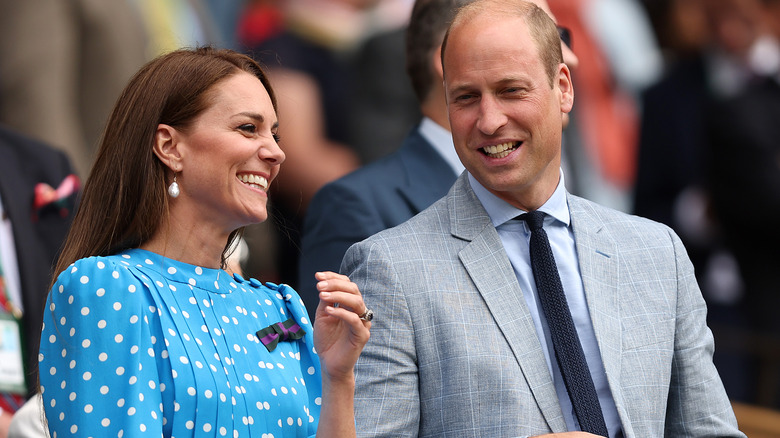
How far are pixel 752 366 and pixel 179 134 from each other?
14.8 feet

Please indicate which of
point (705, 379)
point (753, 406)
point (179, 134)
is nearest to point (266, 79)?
point (179, 134)

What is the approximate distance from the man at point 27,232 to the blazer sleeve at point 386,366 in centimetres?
142

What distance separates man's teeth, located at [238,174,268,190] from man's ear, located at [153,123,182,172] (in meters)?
0.16

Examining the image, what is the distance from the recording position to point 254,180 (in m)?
2.99

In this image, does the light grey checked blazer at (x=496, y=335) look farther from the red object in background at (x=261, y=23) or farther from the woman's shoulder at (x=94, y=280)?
the red object in background at (x=261, y=23)

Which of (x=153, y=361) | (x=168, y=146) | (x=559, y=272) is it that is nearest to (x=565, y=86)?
(x=559, y=272)

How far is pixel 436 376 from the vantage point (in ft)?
9.90

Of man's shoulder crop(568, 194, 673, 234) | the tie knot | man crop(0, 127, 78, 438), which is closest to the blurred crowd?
man crop(0, 127, 78, 438)

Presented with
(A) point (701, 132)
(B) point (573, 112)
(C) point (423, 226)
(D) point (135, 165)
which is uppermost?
(B) point (573, 112)

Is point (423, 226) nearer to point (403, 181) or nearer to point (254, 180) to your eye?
point (254, 180)

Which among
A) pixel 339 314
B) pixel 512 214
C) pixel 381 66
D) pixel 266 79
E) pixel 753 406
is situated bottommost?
pixel 753 406

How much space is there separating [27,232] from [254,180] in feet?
5.12

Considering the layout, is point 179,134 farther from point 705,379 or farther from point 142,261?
point 705,379

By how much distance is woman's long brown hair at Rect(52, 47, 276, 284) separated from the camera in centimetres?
290
